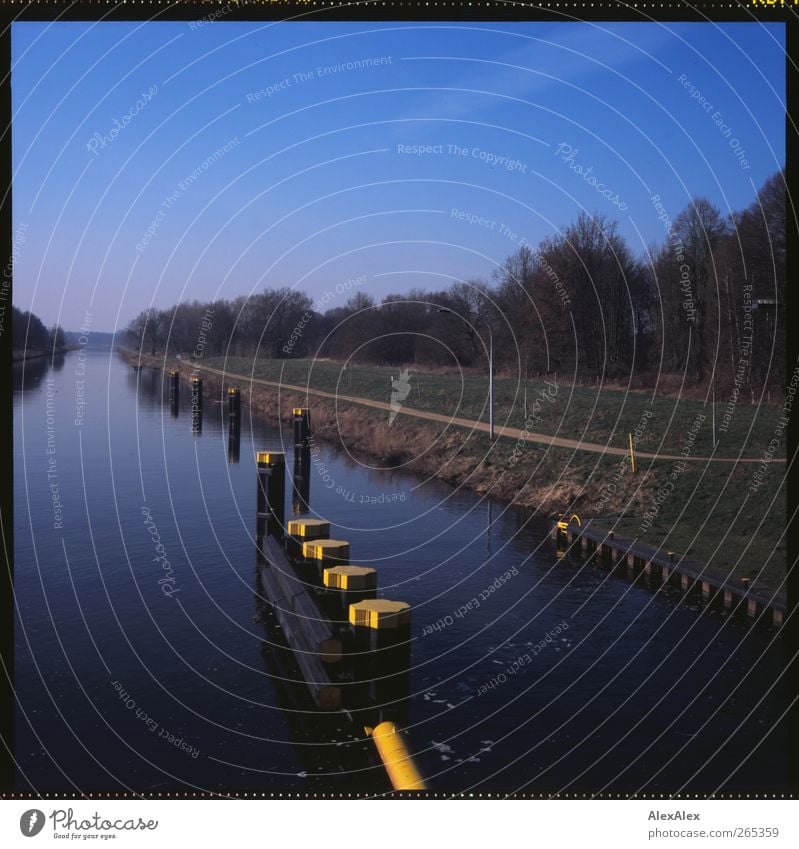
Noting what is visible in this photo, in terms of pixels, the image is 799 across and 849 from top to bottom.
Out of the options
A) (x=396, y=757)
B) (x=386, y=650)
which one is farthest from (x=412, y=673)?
(x=396, y=757)

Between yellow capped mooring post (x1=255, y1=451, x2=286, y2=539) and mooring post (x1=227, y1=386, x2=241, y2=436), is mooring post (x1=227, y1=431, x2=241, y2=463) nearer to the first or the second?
mooring post (x1=227, y1=386, x2=241, y2=436)

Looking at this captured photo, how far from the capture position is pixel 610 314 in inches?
2569

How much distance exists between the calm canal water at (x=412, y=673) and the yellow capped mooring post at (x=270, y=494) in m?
A: 1.19

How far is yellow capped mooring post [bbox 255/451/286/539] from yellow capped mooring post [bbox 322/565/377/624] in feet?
28.0

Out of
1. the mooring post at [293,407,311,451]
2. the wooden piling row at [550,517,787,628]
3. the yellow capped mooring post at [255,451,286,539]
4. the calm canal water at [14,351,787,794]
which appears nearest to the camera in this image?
the calm canal water at [14,351,787,794]

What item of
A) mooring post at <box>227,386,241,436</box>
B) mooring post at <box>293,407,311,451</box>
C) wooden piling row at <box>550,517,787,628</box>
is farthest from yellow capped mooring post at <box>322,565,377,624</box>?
mooring post at <box>227,386,241,436</box>

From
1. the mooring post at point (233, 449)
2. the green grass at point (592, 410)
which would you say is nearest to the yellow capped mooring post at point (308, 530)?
the green grass at point (592, 410)

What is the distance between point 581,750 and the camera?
1413 centimetres

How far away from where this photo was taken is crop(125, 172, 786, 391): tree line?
4997 centimetres

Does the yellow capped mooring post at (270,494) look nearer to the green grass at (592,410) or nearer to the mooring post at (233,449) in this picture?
the green grass at (592,410)

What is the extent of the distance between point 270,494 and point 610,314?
→ 4695cm
